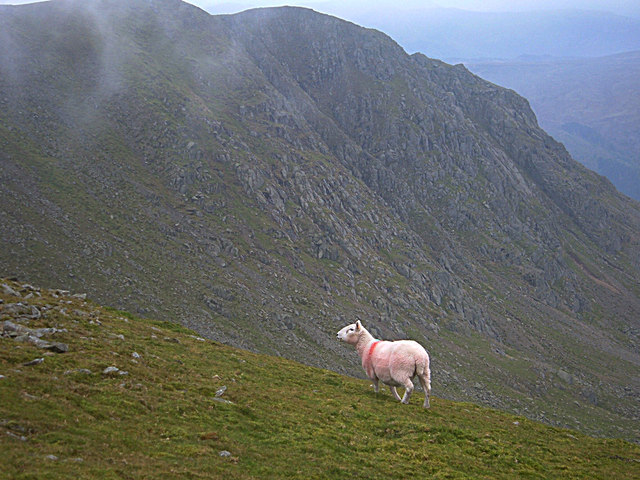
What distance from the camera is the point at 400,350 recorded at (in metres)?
27.2

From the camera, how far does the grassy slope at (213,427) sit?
14438 millimetres

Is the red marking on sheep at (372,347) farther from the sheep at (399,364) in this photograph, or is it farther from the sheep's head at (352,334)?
the sheep's head at (352,334)

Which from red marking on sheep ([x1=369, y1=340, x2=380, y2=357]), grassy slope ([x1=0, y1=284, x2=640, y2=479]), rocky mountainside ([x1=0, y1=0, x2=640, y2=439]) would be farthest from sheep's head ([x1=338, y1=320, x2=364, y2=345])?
rocky mountainside ([x1=0, y1=0, x2=640, y2=439])

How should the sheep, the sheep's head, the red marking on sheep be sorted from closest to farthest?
1. the sheep
2. the red marking on sheep
3. the sheep's head

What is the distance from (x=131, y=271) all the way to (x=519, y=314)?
142 m

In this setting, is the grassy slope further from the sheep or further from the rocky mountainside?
the rocky mountainside

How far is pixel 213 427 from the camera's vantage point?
1850 cm

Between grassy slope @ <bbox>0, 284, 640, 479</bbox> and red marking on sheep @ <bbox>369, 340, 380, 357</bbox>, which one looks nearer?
grassy slope @ <bbox>0, 284, 640, 479</bbox>

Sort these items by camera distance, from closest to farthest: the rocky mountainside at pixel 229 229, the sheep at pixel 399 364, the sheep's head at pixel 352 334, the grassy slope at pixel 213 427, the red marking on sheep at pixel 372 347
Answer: the grassy slope at pixel 213 427
the sheep at pixel 399 364
the red marking on sheep at pixel 372 347
the sheep's head at pixel 352 334
the rocky mountainside at pixel 229 229

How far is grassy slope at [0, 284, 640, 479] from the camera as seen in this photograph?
568 inches

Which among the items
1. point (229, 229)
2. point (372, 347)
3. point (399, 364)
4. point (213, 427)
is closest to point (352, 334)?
point (372, 347)

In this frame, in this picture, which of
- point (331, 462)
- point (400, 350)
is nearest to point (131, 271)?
point (400, 350)

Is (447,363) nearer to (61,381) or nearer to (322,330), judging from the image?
(322,330)

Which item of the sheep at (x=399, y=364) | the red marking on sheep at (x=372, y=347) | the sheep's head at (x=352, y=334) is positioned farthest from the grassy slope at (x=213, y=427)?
the sheep's head at (x=352, y=334)
